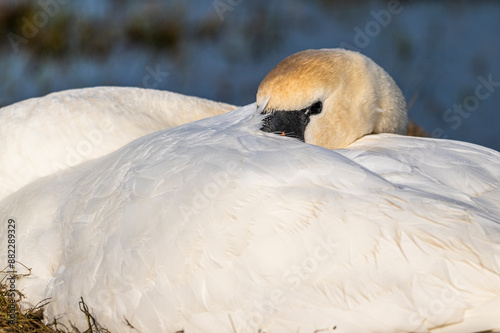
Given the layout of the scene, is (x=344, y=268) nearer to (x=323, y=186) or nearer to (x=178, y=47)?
(x=323, y=186)

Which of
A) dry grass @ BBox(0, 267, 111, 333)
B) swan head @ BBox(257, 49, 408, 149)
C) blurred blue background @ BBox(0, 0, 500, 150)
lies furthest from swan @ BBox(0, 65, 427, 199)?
blurred blue background @ BBox(0, 0, 500, 150)

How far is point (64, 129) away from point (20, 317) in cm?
92

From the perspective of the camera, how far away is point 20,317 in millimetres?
2227

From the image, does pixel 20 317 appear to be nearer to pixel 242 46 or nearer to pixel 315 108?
pixel 315 108

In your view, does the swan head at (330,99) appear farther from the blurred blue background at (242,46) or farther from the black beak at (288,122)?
the blurred blue background at (242,46)

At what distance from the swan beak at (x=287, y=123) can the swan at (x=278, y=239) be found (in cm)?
18

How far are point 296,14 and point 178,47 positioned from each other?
1597mm

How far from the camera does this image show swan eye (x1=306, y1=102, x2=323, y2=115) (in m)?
2.55

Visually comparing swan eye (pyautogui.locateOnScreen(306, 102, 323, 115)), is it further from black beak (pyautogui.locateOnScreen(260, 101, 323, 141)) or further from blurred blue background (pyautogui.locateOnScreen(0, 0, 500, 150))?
blurred blue background (pyautogui.locateOnScreen(0, 0, 500, 150))

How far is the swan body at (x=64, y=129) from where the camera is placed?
2.75 metres

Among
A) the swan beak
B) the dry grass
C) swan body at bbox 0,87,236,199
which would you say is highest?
the swan beak

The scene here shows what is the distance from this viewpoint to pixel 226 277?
1655 mm

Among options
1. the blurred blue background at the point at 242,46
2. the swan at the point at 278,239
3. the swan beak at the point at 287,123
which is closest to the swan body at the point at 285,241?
the swan at the point at 278,239

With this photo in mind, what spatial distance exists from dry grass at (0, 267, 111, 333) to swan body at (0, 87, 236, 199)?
1.80ft
